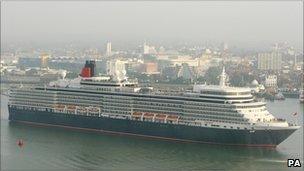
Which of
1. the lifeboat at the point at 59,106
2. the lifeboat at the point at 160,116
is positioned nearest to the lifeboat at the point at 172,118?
the lifeboat at the point at 160,116

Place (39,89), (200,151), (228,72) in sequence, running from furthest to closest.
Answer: (228,72) < (39,89) < (200,151)

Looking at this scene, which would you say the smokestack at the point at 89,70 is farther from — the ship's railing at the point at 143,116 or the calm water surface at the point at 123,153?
the calm water surface at the point at 123,153

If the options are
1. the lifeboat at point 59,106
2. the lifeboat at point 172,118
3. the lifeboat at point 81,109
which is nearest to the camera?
the lifeboat at point 172,118

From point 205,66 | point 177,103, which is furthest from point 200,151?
point 205,66

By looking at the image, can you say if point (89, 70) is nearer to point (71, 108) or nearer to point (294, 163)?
point (71, 108)

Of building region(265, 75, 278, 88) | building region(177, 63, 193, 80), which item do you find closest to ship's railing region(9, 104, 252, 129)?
building region(265, 75, 278, 88)

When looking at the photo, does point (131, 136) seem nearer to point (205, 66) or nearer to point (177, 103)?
point (177, 103)

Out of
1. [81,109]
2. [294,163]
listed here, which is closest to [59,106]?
[81,109]
